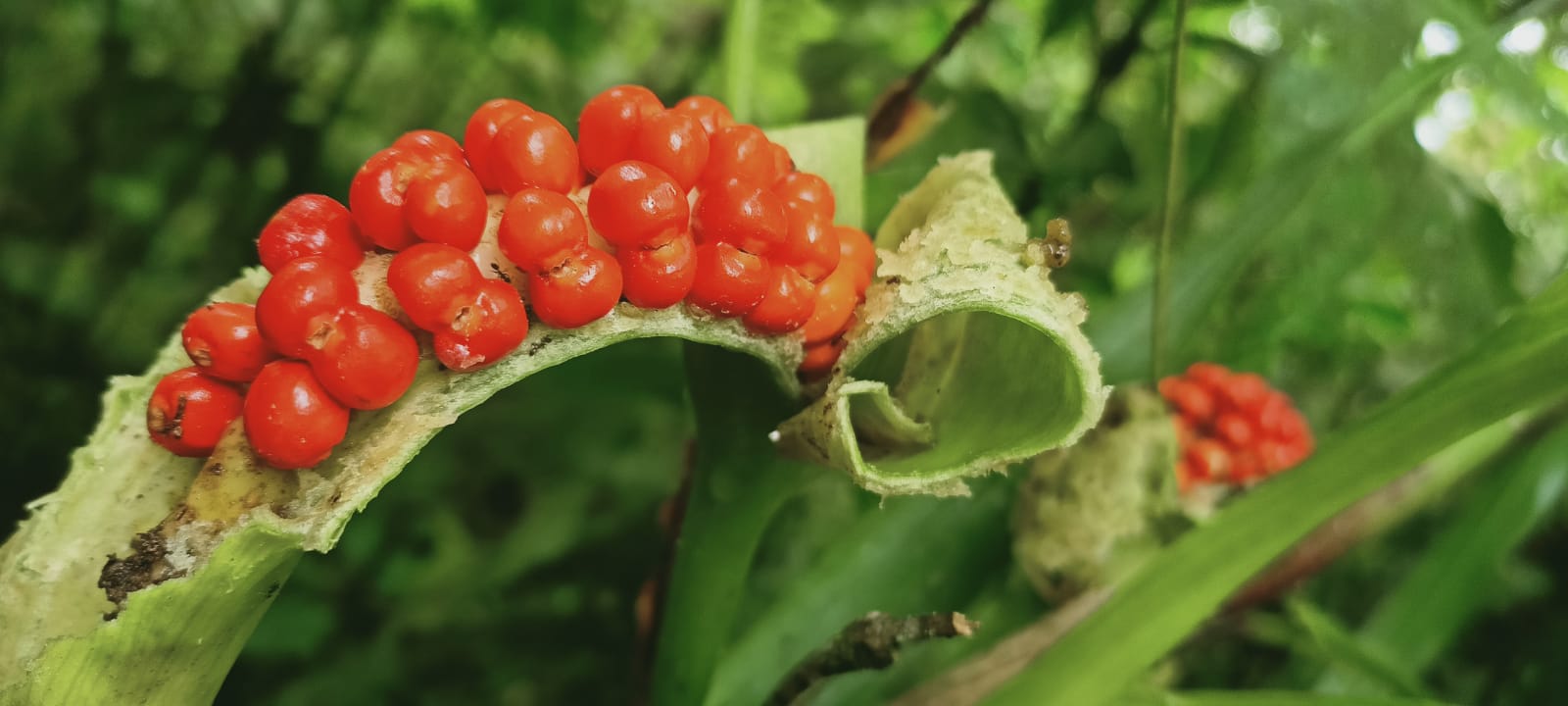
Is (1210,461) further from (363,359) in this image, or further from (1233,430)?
(363,359)

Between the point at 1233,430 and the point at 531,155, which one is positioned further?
the point at 1233,430

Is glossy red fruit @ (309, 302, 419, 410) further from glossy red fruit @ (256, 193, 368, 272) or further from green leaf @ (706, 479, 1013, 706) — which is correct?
green leaf @ (706, 479, 1013, 706)

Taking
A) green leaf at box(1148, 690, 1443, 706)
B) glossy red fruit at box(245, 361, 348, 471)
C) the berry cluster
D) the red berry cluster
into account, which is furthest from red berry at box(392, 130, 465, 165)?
the red berry cluster

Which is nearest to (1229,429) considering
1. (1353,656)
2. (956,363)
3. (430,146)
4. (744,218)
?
(1353,656)

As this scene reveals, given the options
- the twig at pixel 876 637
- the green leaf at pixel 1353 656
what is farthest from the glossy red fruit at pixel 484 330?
the green leaf at pixel 1353 656

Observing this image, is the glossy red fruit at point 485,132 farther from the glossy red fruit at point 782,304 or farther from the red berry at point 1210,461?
the red berry at point 1210,461

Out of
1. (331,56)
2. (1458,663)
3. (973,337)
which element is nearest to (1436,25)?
(973,337)
